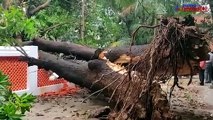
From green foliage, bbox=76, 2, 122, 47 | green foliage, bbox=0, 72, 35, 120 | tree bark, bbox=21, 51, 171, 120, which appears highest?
green foliage, bbox=76, 2, 122, 47

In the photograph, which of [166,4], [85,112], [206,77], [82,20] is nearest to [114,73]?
[85,112]

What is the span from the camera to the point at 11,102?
2.59 metres

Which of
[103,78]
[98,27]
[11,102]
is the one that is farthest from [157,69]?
[98,27]

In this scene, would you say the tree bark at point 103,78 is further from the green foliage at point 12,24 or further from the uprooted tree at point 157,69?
the green foliage at point 12,24

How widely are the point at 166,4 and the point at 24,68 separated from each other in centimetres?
1296

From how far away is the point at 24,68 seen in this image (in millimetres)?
8570

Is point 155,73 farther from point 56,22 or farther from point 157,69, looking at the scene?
point 56,22

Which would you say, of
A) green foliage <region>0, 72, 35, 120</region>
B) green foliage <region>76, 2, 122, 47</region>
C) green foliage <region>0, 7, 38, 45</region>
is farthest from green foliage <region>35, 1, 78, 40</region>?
green foliage <region>0, 72, 35, 120</region>

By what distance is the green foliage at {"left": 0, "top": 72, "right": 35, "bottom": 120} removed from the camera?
2367 mm

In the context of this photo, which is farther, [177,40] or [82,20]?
[82,20]

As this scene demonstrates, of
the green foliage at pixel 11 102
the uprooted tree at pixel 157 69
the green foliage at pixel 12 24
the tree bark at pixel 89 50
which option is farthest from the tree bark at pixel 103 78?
the green foliage at pixel 11 102

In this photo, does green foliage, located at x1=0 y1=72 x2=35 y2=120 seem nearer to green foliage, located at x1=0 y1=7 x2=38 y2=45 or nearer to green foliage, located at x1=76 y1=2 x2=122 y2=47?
green foliage, located at x1=0 y1=7 x2=38 y2=45

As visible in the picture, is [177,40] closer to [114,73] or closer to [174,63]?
[174,63]

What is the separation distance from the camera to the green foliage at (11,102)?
237cm
